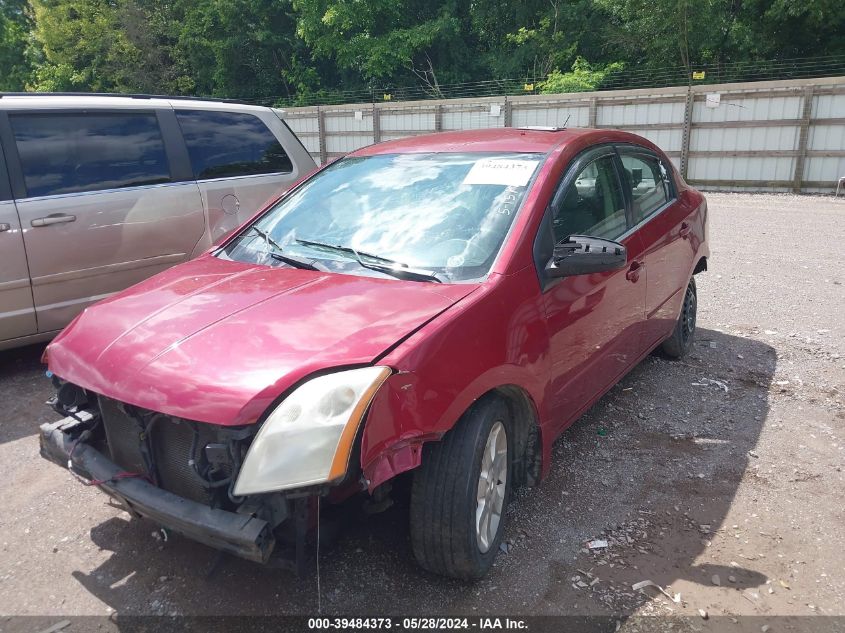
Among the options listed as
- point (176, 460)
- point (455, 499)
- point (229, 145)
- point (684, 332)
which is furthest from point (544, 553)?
point (229, 145)

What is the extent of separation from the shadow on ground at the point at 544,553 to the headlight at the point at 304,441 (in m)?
0.42

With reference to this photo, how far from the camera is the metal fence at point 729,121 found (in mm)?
14578

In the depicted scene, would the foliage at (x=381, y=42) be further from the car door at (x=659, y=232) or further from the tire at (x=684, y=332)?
the car door at (x=659, y=232)

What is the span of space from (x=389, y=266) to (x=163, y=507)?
1265mm

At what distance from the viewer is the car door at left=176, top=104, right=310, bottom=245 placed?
539 cm

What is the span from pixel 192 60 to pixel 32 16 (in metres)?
19.3

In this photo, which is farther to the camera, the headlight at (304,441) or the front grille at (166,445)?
the front grille at (166,445)

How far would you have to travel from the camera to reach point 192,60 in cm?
3338

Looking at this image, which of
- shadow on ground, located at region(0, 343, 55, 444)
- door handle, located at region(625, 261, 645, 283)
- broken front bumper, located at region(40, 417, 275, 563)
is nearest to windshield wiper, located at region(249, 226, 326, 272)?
broken front bumper, located at region(40, 417, 275, 563)

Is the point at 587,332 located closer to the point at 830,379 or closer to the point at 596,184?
the point at 596,184

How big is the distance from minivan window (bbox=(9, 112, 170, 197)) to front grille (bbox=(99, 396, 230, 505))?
2857mm

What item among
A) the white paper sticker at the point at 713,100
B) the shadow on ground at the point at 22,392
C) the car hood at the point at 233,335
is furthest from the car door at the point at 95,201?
the white paper sticker at the point at 713,100

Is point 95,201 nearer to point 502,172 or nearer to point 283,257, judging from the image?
point 283,257

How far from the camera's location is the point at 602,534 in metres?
2.93
